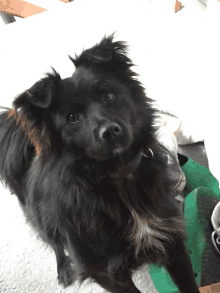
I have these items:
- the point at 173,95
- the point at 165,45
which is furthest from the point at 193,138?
the point at 165,45

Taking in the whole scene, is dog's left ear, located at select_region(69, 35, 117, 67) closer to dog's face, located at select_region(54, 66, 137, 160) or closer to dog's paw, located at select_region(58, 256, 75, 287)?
dog's face, located at select_region(54, 66, 137, 160)

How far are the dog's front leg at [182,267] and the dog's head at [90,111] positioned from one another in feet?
1.91

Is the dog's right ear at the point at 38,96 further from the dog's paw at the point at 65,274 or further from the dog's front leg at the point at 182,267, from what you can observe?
the dog's paw at the point at 65,274

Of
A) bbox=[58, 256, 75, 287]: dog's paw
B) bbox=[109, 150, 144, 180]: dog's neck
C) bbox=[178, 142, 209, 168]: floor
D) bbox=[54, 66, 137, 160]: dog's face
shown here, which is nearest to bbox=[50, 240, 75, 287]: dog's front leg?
bbox=[58, 256, 75, 287]: dog's paw

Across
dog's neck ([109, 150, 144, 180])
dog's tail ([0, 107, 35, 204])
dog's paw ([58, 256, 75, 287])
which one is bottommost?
dog's paw ([58, 256, 75, 287])

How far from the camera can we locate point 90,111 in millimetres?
945

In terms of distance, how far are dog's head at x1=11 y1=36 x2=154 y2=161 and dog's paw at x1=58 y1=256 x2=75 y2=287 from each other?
932 mm

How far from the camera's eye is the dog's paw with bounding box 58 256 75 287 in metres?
1.46

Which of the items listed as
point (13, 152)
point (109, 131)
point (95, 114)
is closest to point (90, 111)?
point (95, 114)

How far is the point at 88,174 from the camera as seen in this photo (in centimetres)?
96

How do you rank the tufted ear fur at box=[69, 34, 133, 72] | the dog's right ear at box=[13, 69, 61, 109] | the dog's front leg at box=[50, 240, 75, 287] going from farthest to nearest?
the dog's front leg at box=[50, 240, 75, 287] < the tufted ear fur at box=[69, 34, 133, 72] < the dog's right ear at box=[13, 69, 61, 109]

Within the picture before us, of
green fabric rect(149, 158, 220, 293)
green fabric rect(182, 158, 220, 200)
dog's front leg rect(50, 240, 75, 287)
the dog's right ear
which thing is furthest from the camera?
green fabric rect(182, 158, 220, 200)

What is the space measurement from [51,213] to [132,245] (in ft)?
1.29

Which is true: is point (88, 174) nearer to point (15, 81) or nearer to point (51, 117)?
point (51, 117)
